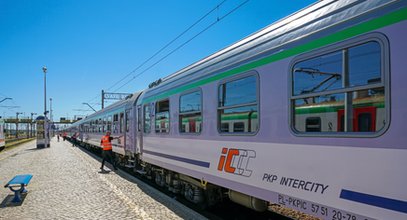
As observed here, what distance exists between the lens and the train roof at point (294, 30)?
11.0 ft

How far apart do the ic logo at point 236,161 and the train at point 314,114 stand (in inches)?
0.6

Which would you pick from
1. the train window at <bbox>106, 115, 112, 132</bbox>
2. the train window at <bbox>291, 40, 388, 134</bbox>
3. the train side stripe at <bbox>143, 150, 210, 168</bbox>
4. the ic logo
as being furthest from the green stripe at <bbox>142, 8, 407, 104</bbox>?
the train window at <bbox>106, 115, 112, 132</bbox>

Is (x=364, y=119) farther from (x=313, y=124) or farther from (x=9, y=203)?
(x=9, y=203)

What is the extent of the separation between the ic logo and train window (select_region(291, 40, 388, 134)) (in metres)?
1.14

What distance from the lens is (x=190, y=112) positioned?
23.0 ft

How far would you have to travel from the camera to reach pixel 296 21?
14.4ft

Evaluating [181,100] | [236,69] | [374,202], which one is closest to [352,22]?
[374,202]

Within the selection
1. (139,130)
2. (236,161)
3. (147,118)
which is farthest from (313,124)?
(139,130)

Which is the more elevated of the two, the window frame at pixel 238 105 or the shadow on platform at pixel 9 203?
the window frame at pixel 238 105

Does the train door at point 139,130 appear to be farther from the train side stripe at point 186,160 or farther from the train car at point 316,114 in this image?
the train car at point 316,114

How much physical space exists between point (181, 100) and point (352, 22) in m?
4.78

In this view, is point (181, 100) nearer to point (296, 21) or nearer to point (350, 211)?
point (296, 21)

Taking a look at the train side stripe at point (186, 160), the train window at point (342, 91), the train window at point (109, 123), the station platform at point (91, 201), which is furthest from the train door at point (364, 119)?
the train window at point (109, 123)

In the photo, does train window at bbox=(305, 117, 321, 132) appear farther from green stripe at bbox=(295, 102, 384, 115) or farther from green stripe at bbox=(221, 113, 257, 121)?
green stripe at bbox=(221, 113, 257, 121)
